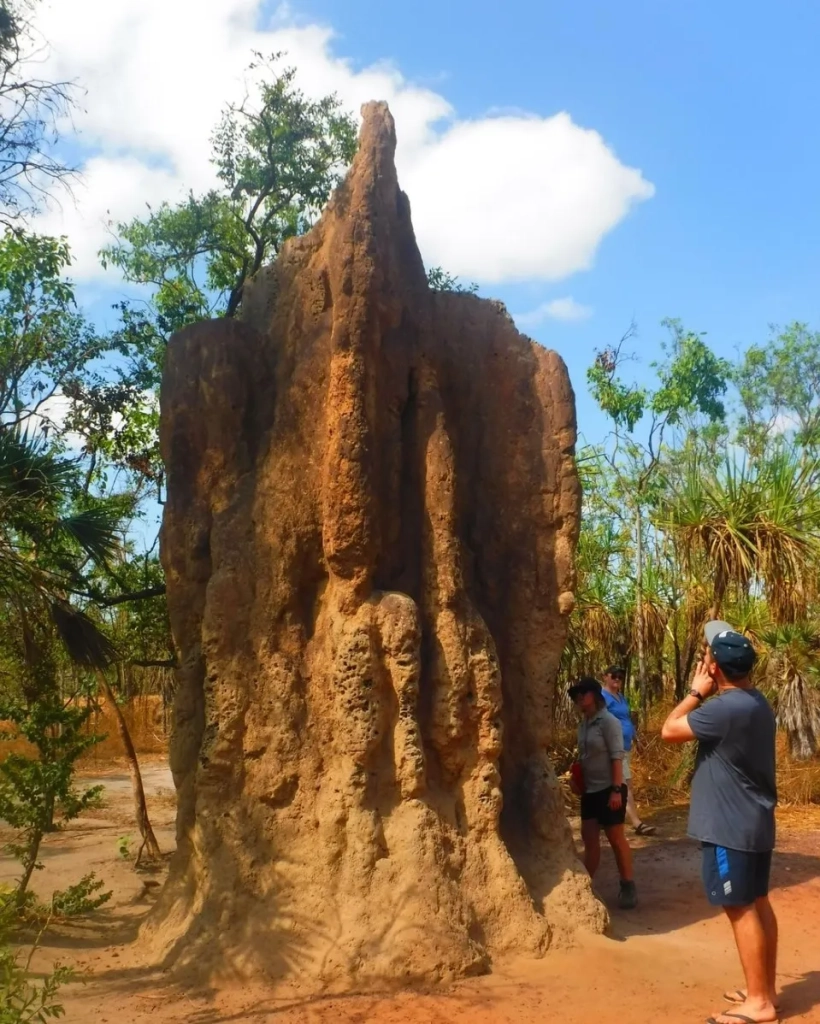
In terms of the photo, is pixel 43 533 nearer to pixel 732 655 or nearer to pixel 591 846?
pixel 591 846

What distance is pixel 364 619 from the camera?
578cm

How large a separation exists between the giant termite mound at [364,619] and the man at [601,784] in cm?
64

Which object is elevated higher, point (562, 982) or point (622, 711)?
point (622, 711)

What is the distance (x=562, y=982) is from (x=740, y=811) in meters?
1.50

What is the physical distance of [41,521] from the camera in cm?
714

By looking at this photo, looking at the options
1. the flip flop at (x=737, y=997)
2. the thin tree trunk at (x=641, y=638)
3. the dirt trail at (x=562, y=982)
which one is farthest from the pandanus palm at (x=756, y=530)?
the flip flop at (x=737, y=997)

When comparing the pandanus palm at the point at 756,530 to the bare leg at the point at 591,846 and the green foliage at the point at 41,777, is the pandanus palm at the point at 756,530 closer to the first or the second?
the bare leg at the point at 591,846

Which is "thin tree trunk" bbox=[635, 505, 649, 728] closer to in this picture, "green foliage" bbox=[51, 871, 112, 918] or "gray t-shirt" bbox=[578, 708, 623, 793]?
"gray t-shirt" bbox=[578, 708, 623, 793]

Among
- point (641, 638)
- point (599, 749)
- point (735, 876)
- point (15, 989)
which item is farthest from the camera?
point (641, 638)

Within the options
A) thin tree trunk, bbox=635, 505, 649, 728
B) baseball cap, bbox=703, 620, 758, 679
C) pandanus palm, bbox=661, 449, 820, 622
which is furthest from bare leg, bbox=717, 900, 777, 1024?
thin tree trunk, bbox=635, 505, 649, 728

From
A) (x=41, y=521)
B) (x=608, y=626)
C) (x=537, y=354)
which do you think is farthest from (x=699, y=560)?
(x=41, y=521)

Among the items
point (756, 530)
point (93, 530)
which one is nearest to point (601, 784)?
point (93, 530)

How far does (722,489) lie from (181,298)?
6920 mm

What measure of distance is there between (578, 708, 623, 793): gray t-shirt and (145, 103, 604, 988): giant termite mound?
62cm
